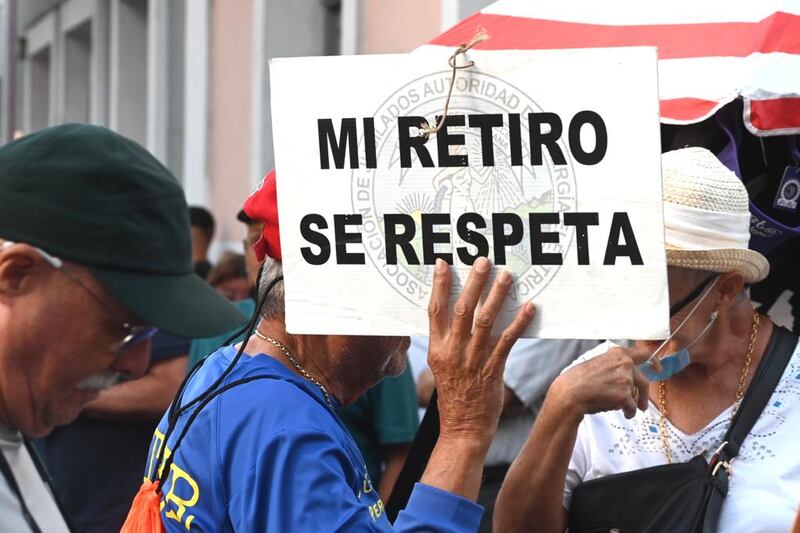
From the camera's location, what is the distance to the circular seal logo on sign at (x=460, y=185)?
172 cm

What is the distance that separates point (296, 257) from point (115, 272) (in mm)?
283

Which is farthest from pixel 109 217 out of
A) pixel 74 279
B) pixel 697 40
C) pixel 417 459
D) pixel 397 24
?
pixel 397 24

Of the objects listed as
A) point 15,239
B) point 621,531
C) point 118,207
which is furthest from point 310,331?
point 621,531

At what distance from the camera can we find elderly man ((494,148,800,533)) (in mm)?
2291

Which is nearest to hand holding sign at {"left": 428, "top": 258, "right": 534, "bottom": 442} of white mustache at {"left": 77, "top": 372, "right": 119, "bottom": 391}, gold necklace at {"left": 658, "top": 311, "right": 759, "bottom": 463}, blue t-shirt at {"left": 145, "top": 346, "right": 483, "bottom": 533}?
blue t-shirt at {"left": 145, "top": 346, "right": 483, "bottom": 533}

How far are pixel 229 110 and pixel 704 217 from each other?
7390mm

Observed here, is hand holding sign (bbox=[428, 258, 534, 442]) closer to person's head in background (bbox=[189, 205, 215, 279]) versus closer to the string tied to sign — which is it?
the string tied to sign

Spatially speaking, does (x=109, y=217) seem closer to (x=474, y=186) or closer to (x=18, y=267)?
(x=18, y=267)

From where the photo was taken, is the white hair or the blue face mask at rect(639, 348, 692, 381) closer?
the white hair

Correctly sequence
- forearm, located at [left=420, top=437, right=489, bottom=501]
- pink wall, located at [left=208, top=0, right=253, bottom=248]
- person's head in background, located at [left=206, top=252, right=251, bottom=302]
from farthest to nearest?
pink wall, located at [left=208, top=0, right=253, bottom=248]
person's head in background, located at [left=206, top=252, right=251, bottom=302]
forearm, located at [left=420, top=437, right=489, bottom=501]

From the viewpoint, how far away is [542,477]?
2369 mm

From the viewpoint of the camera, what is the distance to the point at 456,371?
179 cm

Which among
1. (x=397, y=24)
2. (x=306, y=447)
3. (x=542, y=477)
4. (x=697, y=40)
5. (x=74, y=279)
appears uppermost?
(x=397, y=24)

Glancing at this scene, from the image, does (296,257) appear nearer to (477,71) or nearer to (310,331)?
(310,331)
